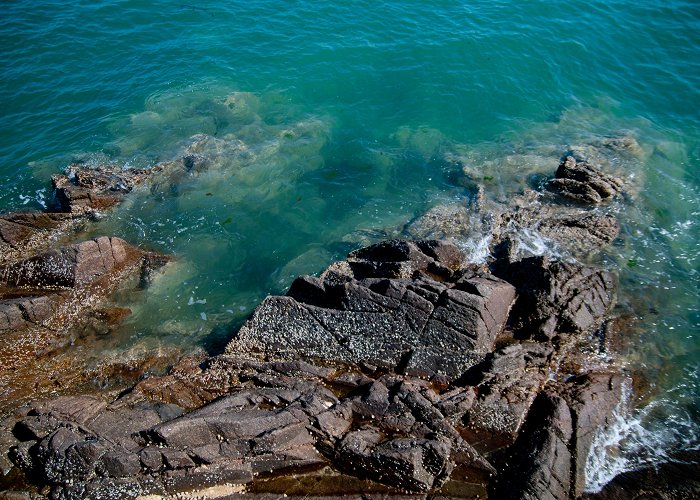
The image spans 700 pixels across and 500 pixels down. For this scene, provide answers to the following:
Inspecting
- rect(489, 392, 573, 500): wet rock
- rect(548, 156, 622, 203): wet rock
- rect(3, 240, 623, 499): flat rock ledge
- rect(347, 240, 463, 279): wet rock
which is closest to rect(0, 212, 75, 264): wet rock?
rect(3, 240, 623, 499): flat rock ledge

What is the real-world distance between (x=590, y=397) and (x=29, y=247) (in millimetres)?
20489

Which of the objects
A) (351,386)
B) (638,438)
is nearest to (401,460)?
(351,386)

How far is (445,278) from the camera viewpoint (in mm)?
16641

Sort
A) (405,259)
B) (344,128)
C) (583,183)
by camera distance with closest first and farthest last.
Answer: (405,259)
(583,183)
(344,128)

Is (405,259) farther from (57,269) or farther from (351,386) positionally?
(57,269)

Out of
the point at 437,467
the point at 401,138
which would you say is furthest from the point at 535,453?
the point at 401,138

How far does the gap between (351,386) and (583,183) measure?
47.3 feet

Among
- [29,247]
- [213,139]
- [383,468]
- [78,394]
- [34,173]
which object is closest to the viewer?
[383,468]

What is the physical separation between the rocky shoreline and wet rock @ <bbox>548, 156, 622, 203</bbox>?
6.41ft

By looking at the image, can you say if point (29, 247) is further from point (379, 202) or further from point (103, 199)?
point (379, 202)

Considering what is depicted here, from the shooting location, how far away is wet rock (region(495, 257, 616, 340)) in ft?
49.6

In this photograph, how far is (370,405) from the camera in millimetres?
12398

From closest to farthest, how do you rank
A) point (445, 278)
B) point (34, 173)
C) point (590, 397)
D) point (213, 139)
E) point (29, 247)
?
point (590, 397) → point (445, 278) → point (29, 247) → point (34, 173) → point (213, 139)

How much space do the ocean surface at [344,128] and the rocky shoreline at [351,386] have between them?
130 cm
